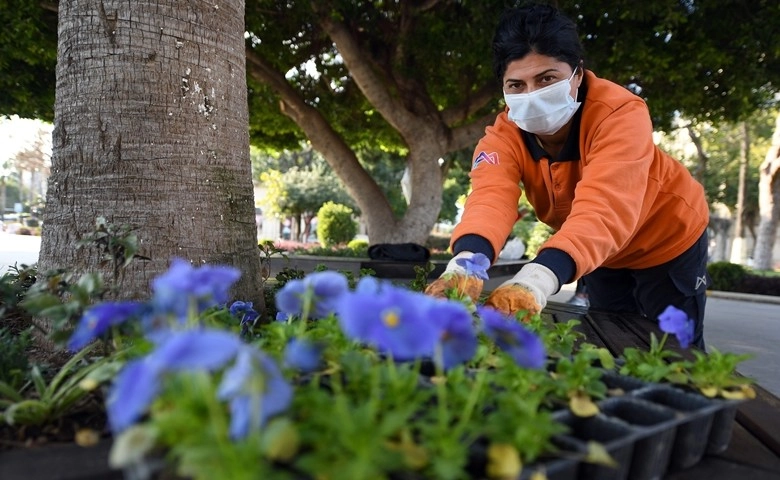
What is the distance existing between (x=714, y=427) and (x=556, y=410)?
0.33m

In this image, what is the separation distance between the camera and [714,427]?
999mm

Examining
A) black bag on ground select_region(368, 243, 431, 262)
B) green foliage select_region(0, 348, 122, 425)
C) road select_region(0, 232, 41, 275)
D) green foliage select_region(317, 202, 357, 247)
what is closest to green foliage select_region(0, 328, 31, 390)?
green foliage select_region(0, 348, 122, 425)

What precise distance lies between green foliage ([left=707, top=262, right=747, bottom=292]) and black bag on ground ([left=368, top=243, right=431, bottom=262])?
23.9 feet

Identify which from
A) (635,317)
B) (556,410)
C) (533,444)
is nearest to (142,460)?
(533,444)

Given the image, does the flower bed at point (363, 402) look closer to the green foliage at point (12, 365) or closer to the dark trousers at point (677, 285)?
the green foliage at point (12, 365)

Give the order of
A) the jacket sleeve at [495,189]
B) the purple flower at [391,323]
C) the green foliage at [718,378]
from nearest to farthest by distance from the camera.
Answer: the purple flower at [391,323] → the green foliage at [718,378] → the jacket sleeve at [495,189]

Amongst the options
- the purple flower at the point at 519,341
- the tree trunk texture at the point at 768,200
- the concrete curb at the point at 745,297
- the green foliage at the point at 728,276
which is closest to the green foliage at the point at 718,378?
the purple flower at the point at 519,341

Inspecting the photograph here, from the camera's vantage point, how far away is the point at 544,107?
206 cm

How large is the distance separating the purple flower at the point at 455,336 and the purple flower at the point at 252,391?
0.22 metres

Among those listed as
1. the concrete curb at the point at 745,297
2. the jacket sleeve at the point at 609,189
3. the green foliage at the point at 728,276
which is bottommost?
the concrete curb at the point at 745,297

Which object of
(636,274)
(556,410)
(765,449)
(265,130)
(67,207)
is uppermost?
(265,130)

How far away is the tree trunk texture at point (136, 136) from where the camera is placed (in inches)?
65.6

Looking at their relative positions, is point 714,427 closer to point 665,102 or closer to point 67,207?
point 67,207

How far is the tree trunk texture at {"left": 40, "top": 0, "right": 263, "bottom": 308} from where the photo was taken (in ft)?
5.47
